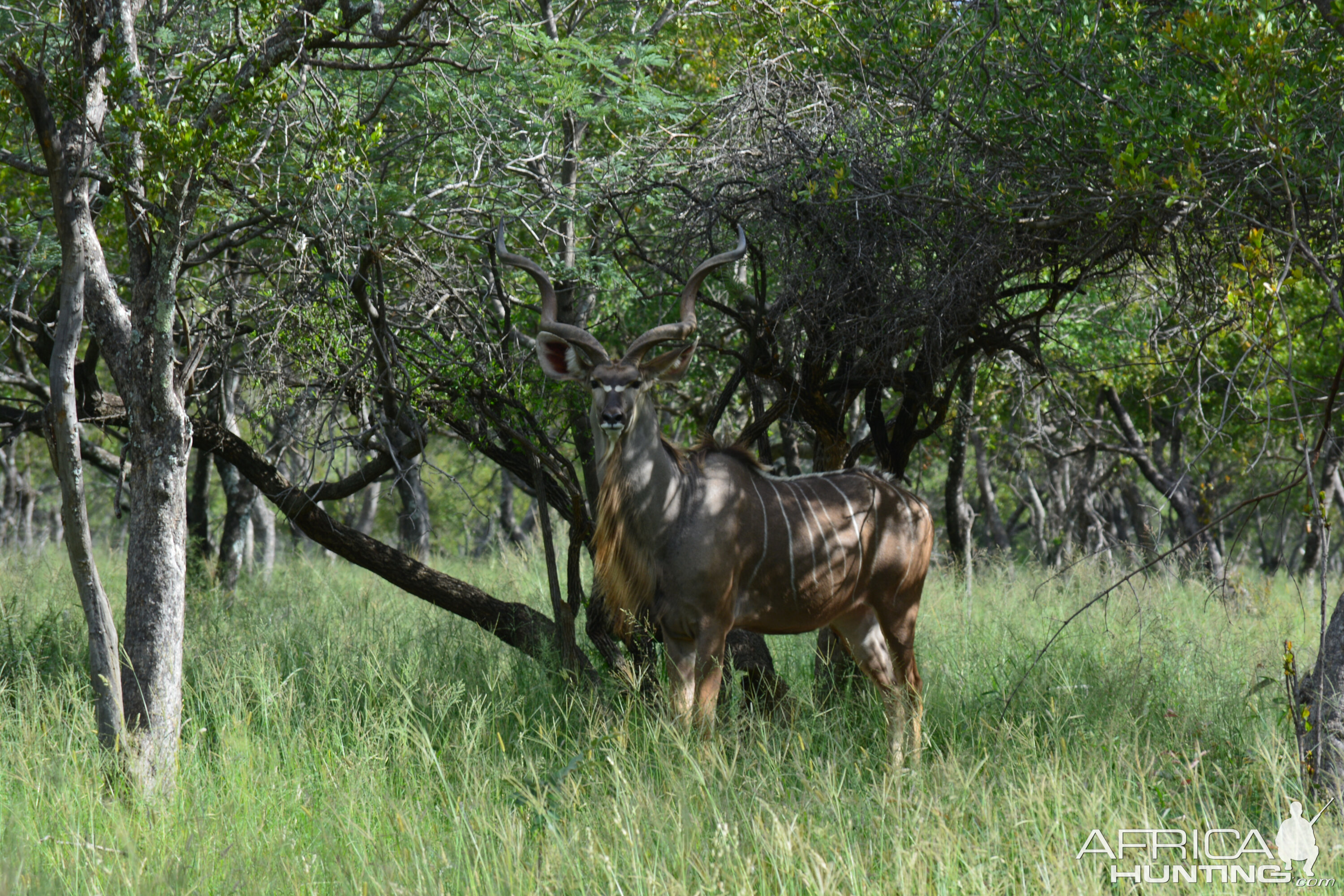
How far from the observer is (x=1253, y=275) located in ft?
11.9

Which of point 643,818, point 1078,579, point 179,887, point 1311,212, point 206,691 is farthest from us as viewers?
point 1078,579

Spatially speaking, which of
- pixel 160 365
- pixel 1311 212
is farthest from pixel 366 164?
pixel 1311 212

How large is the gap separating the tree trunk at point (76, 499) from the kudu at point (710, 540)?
1762mm

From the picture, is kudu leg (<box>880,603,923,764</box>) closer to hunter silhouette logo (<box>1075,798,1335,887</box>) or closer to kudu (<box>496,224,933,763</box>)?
kudu (<box>496,224,933,763</box>)

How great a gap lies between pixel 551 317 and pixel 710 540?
4.02ft

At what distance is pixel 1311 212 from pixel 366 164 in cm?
410

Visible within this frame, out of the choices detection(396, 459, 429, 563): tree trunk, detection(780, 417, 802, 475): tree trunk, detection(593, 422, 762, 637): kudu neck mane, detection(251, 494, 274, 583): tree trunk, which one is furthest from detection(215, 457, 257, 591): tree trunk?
detection(593, 422, 762, 637): kudu neck mane

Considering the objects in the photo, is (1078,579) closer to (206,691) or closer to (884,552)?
(884,552)

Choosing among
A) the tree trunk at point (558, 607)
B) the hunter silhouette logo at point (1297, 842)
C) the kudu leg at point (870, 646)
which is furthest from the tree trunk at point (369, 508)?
the hunter silhouette logo at point (1297, 842)

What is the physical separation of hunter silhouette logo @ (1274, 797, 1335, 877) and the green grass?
4 cm

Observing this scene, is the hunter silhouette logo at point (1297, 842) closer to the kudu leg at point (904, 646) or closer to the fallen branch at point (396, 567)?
the kudu leg at point (904, 646)

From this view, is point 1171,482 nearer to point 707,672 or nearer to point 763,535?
point 763,535

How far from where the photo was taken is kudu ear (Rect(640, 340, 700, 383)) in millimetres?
4977

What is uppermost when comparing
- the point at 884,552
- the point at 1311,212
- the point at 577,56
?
the point at 577,56
